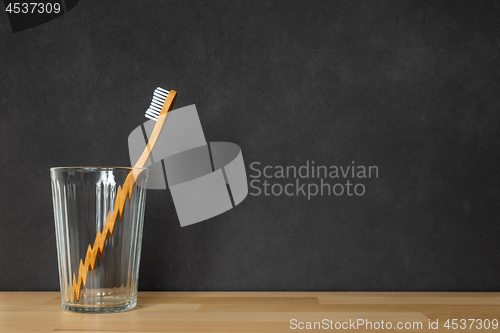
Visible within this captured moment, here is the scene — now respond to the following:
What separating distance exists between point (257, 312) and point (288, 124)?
1.05ft

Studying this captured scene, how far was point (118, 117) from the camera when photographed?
880 mm

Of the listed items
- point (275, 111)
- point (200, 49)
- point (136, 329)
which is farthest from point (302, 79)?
point (136, 329)

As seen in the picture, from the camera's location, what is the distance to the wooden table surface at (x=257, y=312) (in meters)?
0.60

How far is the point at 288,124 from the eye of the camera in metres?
0.87

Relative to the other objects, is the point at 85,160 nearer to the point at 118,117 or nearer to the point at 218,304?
the point at 118,117

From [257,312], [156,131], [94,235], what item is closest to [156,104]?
[156,131]

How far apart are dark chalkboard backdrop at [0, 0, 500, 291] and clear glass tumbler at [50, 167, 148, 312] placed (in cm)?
18

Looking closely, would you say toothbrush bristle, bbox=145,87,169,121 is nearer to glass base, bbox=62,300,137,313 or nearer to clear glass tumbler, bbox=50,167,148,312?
clear glass tumbler, bbox=50,167,148,312

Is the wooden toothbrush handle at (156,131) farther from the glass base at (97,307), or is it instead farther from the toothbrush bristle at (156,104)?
the glass base at (97,307)

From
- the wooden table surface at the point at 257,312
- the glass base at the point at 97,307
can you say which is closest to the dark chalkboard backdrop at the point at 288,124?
the wooden table surface at the point at 257,312

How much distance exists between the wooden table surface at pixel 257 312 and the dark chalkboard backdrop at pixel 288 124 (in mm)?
59

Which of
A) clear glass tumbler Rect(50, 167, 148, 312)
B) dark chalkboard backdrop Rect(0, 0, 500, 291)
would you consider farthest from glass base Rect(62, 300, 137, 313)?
dark chalkboard backdrop Rect(0, 0, 500, 291)

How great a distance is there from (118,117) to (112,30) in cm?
15

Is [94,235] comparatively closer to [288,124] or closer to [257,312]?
[257,312]
